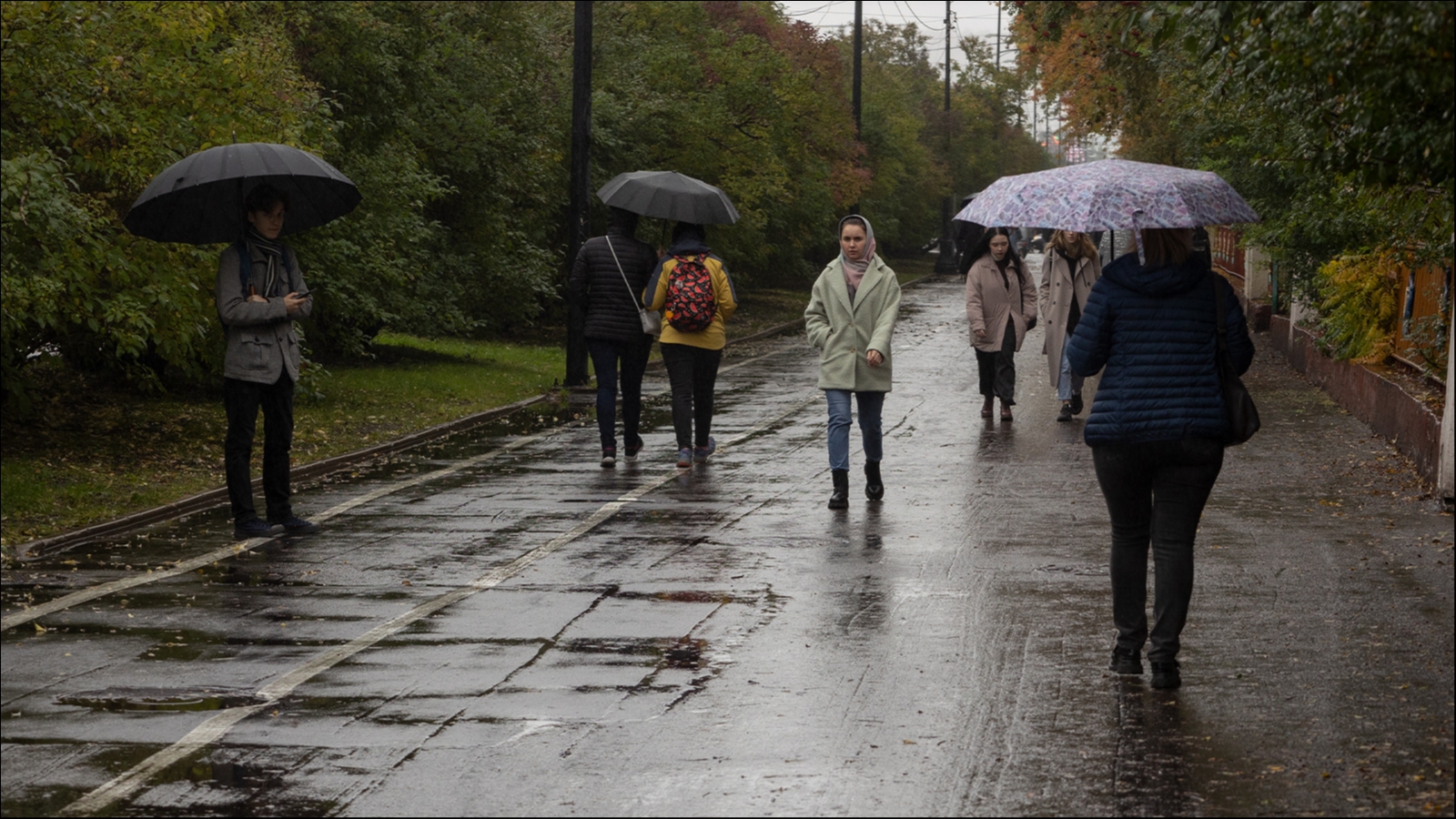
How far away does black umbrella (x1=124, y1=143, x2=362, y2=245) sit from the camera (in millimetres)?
9891

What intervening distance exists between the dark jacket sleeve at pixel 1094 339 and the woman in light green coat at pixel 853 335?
13.9ft

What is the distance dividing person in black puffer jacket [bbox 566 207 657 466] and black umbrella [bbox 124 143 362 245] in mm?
2784

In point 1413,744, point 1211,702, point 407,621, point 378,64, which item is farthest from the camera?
point 378,64

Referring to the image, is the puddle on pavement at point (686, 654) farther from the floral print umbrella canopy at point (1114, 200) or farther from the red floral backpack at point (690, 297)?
the red floral backpack at point (690, 297)

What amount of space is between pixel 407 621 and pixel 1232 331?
12.1 feet

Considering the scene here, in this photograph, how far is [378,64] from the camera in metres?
20.6

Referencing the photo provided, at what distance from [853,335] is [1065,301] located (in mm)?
5036

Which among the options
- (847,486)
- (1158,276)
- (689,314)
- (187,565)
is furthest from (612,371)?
(1158,276)

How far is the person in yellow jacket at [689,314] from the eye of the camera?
1248 centimetres

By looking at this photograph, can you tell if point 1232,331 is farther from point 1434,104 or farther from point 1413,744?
point 1413,744

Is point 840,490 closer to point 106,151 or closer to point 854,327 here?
point 854,327

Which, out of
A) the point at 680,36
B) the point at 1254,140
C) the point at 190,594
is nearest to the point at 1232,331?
the point at 190,594

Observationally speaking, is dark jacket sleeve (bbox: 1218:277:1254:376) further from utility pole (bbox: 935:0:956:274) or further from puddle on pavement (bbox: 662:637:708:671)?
utility pole (bbox: 935:0:956:274)

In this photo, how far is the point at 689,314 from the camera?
12.4 m
